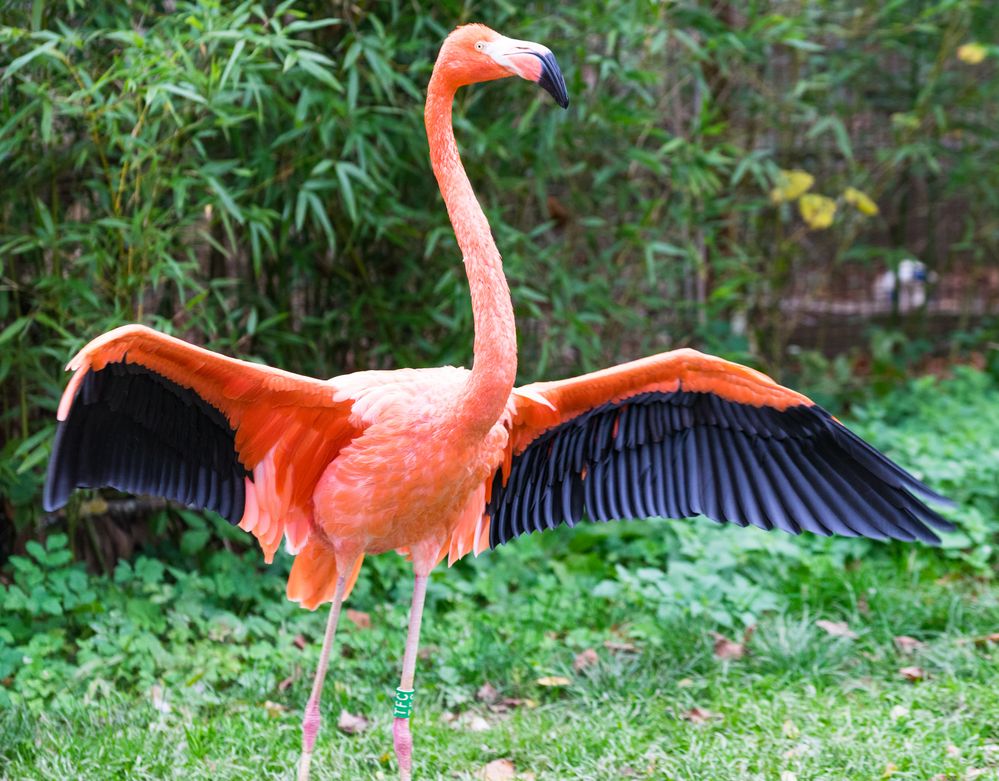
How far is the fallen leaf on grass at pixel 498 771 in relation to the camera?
3240mm

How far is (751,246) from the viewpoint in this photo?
711 centimetres

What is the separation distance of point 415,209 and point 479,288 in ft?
7.14

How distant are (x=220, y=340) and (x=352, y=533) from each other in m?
1.60

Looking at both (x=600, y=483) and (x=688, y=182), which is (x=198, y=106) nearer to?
(x=600, y=483)

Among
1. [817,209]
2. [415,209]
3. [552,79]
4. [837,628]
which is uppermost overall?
[552,79]

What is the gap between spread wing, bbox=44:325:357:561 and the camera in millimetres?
2732

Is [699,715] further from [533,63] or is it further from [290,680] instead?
[533,63]

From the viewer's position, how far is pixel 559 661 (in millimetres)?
3945

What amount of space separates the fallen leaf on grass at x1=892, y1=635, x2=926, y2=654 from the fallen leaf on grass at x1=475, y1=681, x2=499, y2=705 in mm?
1507

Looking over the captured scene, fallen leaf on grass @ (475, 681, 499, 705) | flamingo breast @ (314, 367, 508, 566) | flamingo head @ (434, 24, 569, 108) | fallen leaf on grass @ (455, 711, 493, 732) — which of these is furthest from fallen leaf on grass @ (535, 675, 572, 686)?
flamingo head @ (434, 24, 569, 108)

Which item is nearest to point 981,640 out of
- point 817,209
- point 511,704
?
point 511,704

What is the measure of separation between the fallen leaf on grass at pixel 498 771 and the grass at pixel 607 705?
35 mm

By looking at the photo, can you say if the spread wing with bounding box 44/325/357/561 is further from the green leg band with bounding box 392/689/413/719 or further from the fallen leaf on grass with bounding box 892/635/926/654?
the fallen leaf on grass with bounding box 892/635/926/654

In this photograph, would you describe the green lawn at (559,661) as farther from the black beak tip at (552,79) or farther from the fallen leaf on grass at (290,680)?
the black beak tip at (552,79)
